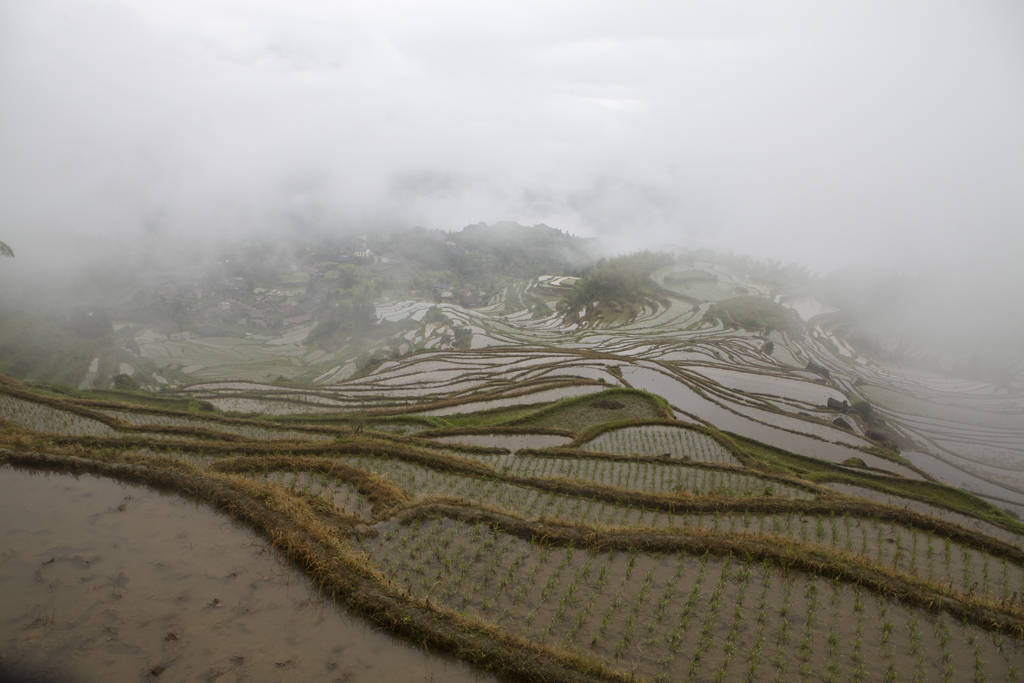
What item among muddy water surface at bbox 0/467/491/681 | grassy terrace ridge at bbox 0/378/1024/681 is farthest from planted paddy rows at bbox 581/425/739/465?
muddy water surface at bbox 0/467/491/681

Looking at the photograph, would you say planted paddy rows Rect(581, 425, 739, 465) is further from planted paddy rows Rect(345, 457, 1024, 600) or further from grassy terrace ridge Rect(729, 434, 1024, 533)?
planted paddy rows Rect(345, 457, 1024, 600)

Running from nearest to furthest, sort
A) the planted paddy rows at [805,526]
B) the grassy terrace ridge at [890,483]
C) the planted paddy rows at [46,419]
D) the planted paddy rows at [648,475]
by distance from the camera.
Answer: the planted paddy rows at [805,526]
the planted paddy rows at [648,475]
the planted paddy rows at [46,419]
the grassy terrace ridge at [890,483]

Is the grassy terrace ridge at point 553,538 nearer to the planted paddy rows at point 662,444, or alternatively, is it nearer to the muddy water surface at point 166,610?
the muddy water surface at point 166,610

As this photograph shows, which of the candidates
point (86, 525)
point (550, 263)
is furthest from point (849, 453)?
point (550, 263)

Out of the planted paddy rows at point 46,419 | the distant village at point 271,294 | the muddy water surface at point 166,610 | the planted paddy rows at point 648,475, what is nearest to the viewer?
the muddy water surface at point 166,610

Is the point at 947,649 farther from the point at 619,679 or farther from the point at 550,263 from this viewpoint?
the point at 550,263

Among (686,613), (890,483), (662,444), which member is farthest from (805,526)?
(890,483)

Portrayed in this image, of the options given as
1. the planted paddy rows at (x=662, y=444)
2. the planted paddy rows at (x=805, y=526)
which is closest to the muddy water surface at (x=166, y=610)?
the planted paddy rows at (x=805, y=526)
